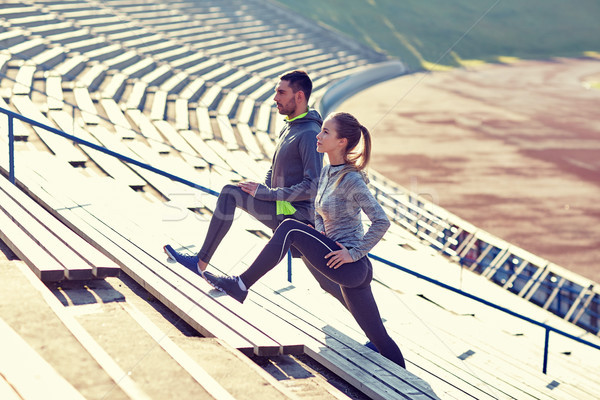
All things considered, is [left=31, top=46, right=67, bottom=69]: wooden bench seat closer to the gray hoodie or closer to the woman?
the gray hoodie

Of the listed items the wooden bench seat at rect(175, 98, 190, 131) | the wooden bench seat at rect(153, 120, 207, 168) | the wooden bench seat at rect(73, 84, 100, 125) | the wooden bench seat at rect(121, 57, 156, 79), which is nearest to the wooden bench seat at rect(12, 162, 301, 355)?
the wooden bench seat at rect(153, 120, 207, 168)

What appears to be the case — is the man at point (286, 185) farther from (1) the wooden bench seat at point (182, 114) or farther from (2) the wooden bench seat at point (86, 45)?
(2) the wooden bench seat at point (86, 45)

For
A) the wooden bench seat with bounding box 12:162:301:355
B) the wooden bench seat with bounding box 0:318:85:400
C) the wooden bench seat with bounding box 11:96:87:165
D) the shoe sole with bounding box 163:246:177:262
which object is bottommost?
the wooden bench seat with bounding box 0:318:85:400

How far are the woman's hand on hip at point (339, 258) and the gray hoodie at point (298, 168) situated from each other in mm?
666

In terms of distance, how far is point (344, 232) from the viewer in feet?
13.5

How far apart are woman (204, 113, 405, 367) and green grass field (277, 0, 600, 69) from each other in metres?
30.6

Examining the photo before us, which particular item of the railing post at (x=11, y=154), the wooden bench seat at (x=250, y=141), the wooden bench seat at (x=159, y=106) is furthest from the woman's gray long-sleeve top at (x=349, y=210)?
the wooden bench seat at (x=159, y=106)

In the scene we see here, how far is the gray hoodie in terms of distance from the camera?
4.53 meters

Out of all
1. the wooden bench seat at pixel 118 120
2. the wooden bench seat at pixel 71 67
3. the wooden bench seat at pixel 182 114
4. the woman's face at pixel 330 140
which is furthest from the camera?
the wooden bench seat at pixel 71 67

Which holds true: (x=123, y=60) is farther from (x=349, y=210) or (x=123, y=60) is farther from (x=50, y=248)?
(x=349, y=210)

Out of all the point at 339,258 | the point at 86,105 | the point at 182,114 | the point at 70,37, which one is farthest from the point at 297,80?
the point at 70,37

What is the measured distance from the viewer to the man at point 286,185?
451cm

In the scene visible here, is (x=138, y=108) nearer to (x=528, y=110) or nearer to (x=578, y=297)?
(x=578, y=297)

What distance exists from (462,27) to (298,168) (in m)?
37.8
